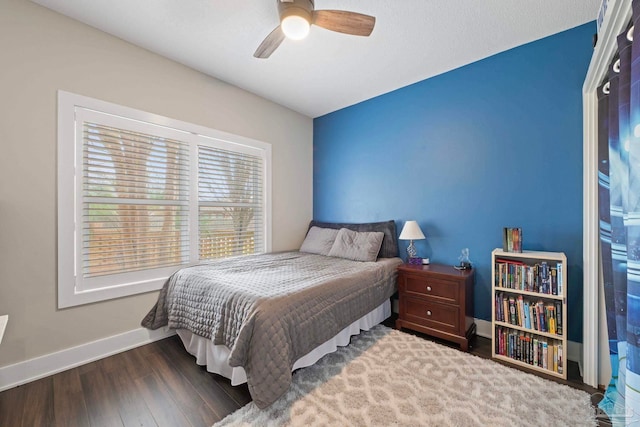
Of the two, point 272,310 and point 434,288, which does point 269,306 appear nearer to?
point 272,310

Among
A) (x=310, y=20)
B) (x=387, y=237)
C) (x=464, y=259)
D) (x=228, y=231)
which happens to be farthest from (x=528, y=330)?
(x=228, y=231)

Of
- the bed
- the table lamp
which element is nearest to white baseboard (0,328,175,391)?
the bed

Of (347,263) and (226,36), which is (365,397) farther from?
(226,36)

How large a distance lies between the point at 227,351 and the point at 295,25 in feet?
7.11

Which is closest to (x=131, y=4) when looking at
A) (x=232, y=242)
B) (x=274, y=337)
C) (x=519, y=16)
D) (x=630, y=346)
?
(x=232, y=242)

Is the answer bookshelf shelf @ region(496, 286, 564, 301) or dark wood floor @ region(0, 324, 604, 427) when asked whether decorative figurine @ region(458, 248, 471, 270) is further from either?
dark wood floor @ region(0, 324, 604, 427)

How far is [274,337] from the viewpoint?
4.88ft

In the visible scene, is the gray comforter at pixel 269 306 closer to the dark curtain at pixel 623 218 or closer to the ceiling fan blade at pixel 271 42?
the dark curtain at pixel 623 218

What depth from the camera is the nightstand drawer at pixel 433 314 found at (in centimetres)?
225

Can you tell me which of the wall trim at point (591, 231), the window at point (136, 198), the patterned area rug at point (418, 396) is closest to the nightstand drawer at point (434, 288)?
the patterned area rug at point (418, 396)

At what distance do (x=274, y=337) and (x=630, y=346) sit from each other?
1495mm

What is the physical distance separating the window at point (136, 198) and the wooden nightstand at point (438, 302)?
2.01 m

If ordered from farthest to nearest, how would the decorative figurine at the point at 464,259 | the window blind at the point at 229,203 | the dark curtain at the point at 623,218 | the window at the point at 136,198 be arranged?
the window blind at the point at 229,203
the decorative figurine at the point at 464,259
the window at the point at 136,198
the dark curtain at the point at 623,218

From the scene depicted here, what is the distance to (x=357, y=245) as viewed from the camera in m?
3.00
